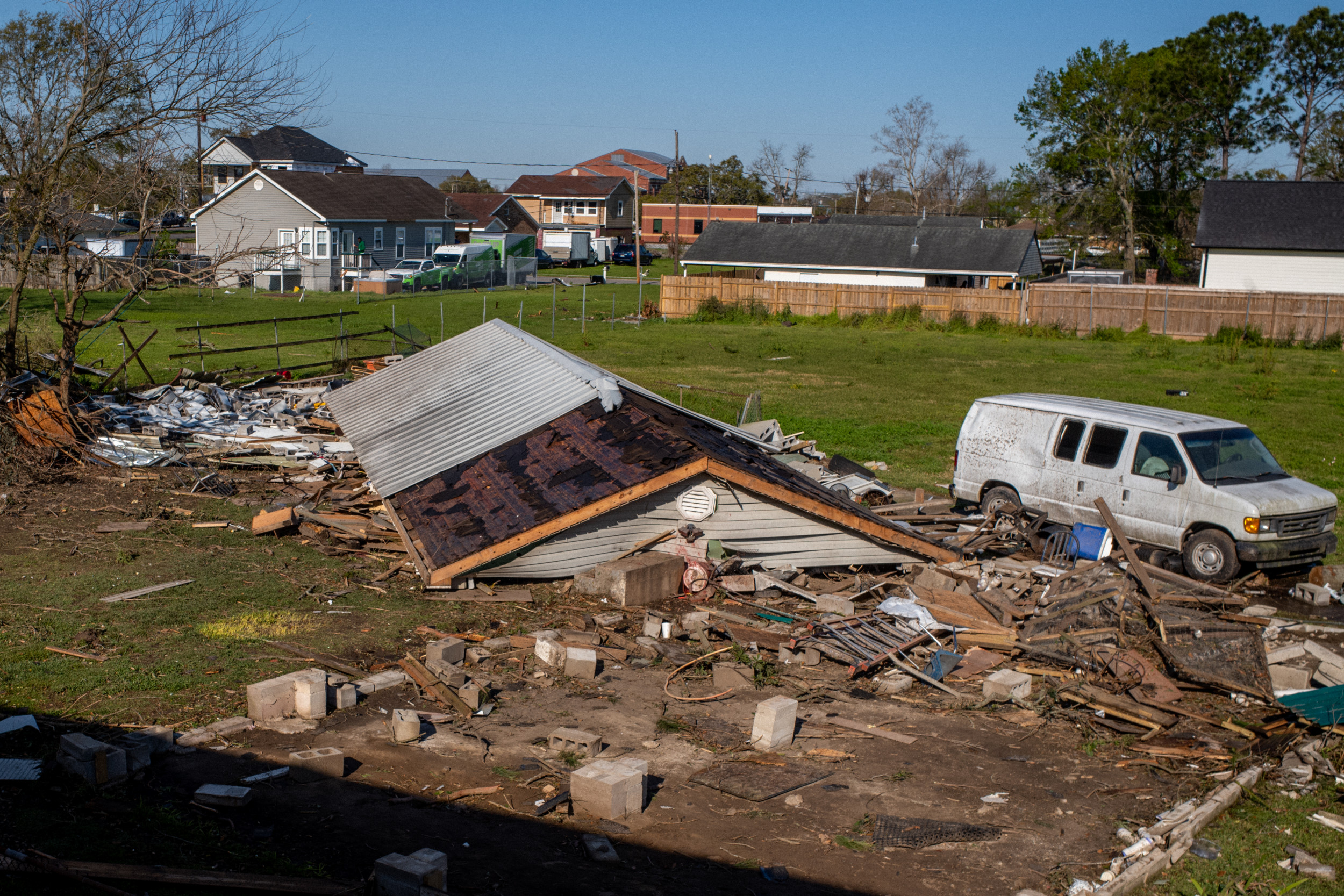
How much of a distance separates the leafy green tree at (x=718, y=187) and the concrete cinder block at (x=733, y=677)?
98149mm

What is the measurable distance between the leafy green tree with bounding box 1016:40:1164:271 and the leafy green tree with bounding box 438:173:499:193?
63642 millimetres

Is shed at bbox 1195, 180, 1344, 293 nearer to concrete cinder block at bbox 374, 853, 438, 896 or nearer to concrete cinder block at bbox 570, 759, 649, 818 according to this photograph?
concrete cinder block at bbox 570, 759, 649, 818

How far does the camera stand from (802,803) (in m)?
7.20

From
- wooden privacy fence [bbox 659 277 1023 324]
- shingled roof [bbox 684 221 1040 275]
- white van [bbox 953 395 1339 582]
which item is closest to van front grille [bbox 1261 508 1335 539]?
white van [bbox 953 395 1339 582]

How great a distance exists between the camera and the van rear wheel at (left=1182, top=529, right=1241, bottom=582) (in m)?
13.0

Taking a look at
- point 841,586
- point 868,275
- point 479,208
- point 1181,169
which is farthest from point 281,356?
point 1181,169

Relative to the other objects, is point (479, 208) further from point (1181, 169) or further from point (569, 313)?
point (1181, 169)

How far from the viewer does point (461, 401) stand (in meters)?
16.0

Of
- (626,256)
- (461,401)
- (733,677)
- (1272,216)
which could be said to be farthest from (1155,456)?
(626,256)

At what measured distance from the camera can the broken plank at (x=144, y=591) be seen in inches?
416

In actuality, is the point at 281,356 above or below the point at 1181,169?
below

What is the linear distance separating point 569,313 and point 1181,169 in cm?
4778

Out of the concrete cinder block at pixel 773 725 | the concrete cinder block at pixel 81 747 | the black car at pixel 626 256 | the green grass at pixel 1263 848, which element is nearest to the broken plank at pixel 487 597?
the concrete cinder block at pixel 773 725

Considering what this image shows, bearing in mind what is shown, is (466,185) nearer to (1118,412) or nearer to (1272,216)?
(1272,216)
